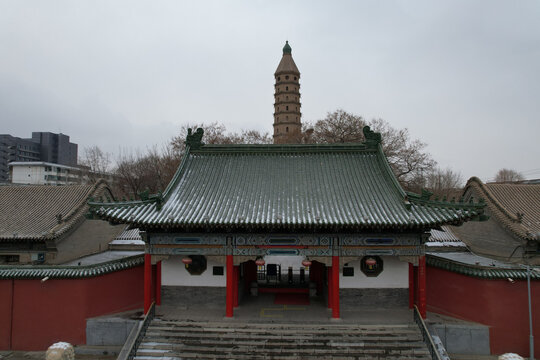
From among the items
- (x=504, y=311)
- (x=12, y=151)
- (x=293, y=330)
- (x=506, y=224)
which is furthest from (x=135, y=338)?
(x=12, y=151)

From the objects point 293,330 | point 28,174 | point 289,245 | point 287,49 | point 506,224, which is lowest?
point 293,330

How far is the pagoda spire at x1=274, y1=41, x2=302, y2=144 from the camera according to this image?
57906 millimetres

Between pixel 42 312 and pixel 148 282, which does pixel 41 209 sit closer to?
pixel 42 312

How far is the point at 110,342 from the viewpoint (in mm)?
12406

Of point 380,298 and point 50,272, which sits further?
point 380,298

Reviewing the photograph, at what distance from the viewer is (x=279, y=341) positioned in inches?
448

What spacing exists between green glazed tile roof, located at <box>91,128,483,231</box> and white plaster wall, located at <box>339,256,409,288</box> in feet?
8.54

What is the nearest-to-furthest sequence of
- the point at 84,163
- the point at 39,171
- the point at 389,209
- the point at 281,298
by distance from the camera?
the point at 389,209, the point at 281,298, the point at 84,163, the point at 39,171

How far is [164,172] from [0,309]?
31.3 meters

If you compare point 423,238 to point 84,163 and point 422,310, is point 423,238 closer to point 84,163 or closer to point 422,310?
point 422,310

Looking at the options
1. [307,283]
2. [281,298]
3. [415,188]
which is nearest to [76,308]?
[281,298]

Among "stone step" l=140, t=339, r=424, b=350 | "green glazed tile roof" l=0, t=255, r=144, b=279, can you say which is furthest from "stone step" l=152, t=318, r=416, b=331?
"green glazed tile roof" l=0, t=255, r=144, b=279

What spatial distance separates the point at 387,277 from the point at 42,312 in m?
13.7

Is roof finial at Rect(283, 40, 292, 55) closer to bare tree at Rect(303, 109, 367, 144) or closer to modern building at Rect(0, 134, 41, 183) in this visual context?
bare tree at Rect(303, 109, 367, 144)
